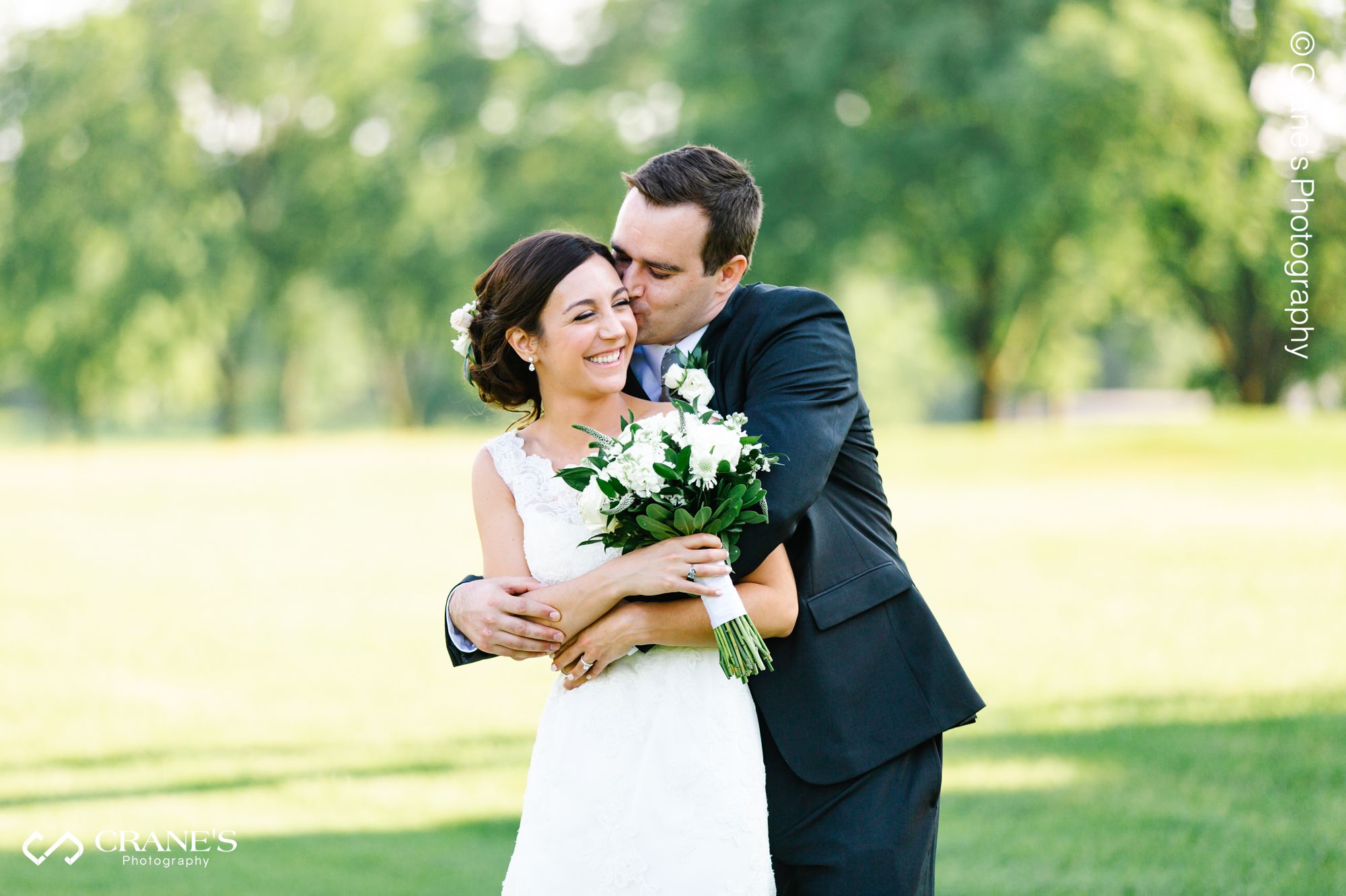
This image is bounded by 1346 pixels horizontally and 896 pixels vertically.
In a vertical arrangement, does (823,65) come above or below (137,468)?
above

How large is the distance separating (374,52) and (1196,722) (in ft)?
147

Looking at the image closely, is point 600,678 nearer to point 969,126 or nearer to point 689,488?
point 689,488

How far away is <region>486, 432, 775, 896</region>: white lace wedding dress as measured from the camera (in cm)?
344

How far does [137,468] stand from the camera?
3350cm

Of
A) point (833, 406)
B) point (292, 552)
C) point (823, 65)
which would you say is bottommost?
point (292, 552)

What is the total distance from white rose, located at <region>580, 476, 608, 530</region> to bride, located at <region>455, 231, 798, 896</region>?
0.14 metres

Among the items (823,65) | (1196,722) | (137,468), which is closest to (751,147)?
(823,65)

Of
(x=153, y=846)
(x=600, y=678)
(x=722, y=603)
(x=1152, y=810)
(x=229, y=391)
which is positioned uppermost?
(x=722, y=603)

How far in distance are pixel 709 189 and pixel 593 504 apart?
972mm

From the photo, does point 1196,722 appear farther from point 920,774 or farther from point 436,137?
point 436,137

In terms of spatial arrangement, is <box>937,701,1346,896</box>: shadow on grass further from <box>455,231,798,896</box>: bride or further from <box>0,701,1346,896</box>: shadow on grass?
<box>455,231,798,896</box>: bride

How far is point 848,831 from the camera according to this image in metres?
3.53

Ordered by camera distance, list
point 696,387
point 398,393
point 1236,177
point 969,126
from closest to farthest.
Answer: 1. point 696,387
2. point 1236,177
3. point 969,126
4. point 398,393

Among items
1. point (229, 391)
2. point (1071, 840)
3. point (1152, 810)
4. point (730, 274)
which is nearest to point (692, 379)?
point (730, 274)
